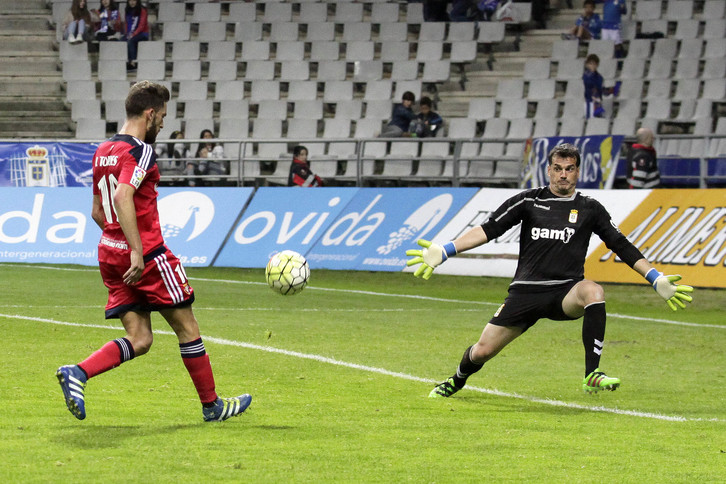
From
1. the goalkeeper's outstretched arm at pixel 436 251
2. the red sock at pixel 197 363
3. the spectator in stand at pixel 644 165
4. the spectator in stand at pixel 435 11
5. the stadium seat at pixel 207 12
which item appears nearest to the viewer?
the red sock at pixel 197 363

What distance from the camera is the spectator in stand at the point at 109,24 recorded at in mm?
29953

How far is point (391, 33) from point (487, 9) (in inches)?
91.1

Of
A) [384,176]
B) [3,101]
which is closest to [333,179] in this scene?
[384,176]

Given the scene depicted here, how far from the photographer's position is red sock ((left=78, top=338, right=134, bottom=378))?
6.73m

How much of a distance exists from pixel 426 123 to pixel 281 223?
4915 millimetres

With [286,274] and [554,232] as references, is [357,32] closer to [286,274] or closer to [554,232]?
[286,274]

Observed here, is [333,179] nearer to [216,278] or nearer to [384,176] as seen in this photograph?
[384,176]

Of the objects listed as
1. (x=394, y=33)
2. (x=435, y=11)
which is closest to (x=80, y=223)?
(x=394, y=33)

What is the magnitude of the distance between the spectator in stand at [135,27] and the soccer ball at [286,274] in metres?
20.8

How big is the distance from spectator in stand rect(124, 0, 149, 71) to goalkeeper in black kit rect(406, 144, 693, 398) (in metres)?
22.1

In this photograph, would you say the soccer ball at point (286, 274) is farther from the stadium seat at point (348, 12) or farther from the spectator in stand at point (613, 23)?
the stadium seat at point (348, 12)

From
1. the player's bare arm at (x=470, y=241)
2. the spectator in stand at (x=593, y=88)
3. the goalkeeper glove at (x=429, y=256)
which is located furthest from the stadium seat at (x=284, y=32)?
the goalkeeper glove at (x=429, y=256)

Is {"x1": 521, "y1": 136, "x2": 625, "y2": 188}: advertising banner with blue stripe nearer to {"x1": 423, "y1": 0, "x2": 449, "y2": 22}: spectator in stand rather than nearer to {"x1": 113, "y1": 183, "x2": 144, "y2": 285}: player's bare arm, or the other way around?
{"x1": 423, "y1": 0, "x2": 449, "y2": 22}: spectator in stand

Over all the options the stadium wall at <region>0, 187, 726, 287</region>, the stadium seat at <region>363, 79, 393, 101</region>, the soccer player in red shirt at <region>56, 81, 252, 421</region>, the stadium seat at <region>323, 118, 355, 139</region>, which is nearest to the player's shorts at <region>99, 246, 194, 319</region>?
the soccer player in red shirt at <region>56, 81, 252, 421</region>
